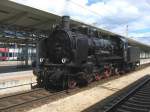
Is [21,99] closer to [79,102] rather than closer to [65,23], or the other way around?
[79,102]

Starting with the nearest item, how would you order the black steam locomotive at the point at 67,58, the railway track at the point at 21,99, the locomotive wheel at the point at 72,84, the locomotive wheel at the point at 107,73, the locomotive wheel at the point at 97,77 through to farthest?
1. the railway track at the point at 21,99
2. the black steam locomotive at the point at 67,58
3. the locomotive wheel at the point at 72,84
4. the locomotive wheel at the point at 97,77
5. the locomotive wheel at the point at 107,73

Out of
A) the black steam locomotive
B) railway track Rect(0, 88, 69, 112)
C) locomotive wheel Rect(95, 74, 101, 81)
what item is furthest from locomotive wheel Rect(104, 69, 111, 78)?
railway track Rect(0, 88, 69, 112)

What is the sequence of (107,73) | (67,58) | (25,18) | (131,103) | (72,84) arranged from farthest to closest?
(107,73), (25,18), (72,84), (67,58), (131,103)

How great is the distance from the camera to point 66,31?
15141mm

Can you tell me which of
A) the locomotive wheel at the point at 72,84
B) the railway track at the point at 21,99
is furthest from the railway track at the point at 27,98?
the locomotive wheel at the point at 72,84

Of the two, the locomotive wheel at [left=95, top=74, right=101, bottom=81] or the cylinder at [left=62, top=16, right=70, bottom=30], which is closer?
the cylinder at [left=62, top=16, right=70, bottom=30]

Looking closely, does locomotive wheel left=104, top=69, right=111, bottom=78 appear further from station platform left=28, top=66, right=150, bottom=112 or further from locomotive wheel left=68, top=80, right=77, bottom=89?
locomotive wheel left=68, top=80, right=77, bottom=89

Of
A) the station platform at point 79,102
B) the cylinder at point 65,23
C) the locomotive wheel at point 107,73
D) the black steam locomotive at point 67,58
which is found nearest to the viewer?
the station platform at point 79,102

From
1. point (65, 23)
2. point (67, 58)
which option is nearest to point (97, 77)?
point (67, 58)

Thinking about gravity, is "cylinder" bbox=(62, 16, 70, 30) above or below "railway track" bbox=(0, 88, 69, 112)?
above

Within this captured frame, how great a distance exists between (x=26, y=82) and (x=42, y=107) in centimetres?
563

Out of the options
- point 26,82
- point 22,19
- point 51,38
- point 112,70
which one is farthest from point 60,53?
point 112,70

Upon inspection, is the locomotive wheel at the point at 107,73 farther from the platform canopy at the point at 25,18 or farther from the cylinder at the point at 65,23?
the cylinder at the point at 65,23

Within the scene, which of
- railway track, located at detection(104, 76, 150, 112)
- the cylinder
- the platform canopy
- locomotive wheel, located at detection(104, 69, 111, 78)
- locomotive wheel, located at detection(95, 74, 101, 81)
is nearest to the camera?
railway track, located at detection(104, 76, 150, 112)
